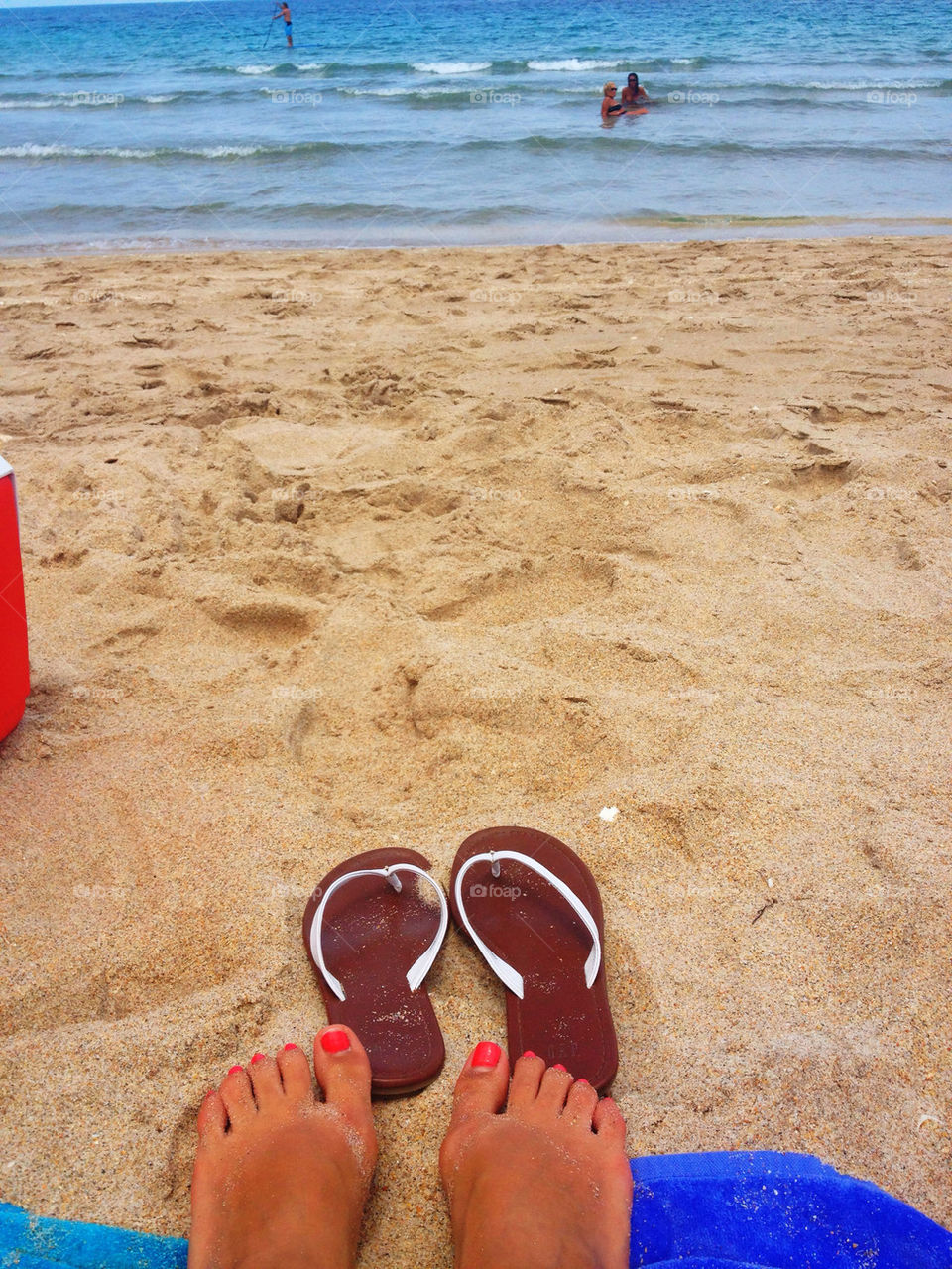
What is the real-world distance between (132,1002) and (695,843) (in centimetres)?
105

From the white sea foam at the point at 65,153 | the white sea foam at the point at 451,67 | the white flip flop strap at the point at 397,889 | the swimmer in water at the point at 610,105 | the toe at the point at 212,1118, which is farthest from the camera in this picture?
the white sea foam at the point at 451,67

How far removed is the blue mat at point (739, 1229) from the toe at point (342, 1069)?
0.26 m

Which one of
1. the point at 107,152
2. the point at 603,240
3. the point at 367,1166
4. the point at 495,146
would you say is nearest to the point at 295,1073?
the point at 367,1166

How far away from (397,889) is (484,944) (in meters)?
0.20

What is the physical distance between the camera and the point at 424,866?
5.27 ft

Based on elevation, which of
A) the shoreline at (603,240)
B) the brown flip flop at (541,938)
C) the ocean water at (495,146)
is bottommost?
the brown flip flop at (541,938)

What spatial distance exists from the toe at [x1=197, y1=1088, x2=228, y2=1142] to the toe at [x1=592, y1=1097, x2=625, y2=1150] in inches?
21.5

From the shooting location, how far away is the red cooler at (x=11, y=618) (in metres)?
1.50

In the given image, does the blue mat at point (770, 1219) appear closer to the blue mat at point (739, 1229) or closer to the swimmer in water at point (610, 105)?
the blue mat at point (739, 1229)

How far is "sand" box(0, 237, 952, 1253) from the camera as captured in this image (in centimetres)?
124

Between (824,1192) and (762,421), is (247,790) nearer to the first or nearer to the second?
(824,1192)

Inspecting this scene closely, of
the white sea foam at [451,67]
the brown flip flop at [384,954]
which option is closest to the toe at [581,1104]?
the brown flip flop at [384,954]

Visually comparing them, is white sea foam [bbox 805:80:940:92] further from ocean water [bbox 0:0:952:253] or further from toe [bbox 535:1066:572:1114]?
toe [bbox 535:1066:572:1114]

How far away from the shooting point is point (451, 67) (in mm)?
16266
